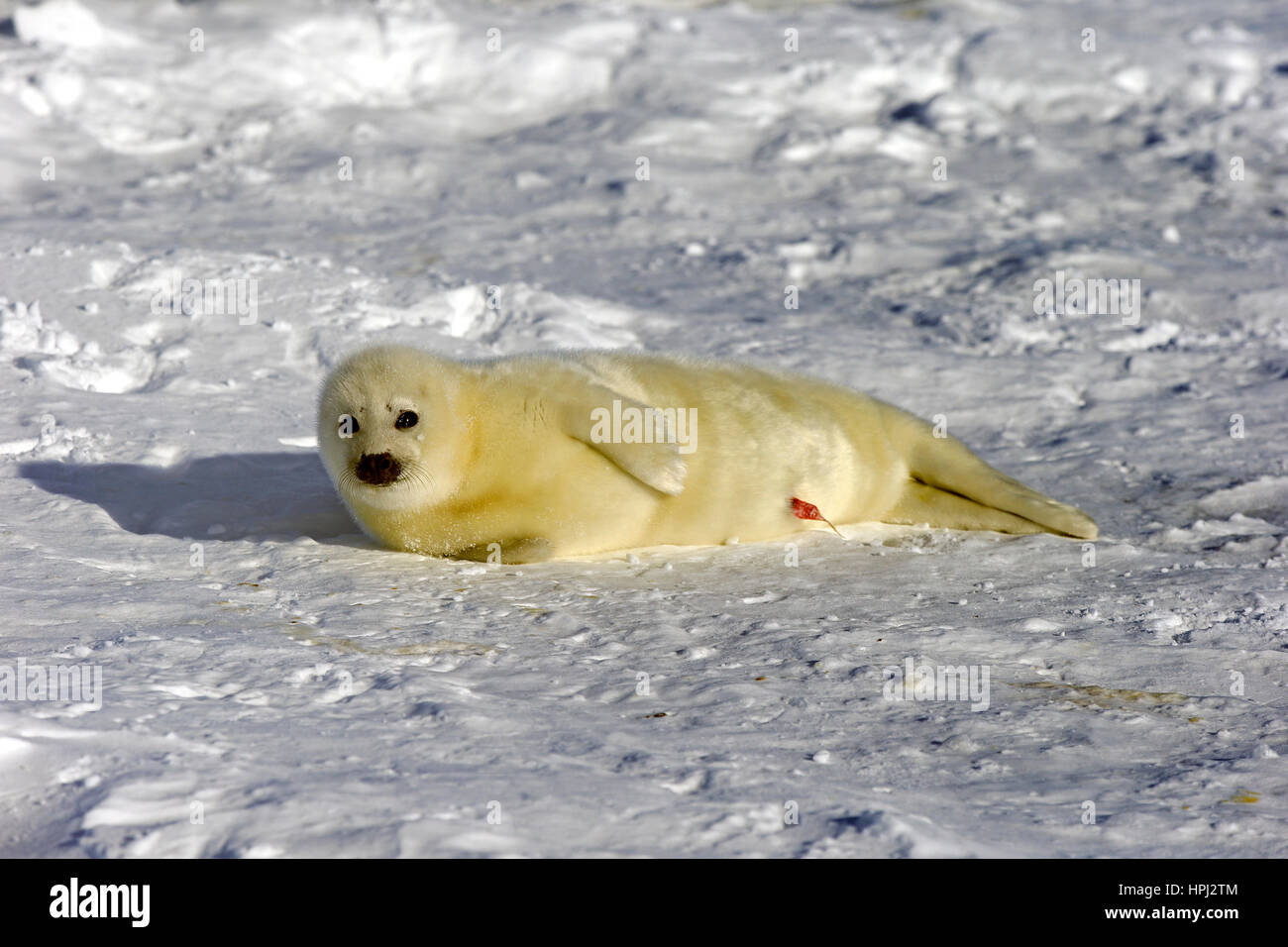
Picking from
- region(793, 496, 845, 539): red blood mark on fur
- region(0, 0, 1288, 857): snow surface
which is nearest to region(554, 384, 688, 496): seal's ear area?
region(0, 0, 1288, 857): snow surface

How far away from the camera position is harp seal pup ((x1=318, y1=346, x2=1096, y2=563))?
357 cm

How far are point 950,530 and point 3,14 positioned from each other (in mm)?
7338

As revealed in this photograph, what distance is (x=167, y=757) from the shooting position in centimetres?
213

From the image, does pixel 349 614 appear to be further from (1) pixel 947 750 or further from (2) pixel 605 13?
(2) pixel 605 13

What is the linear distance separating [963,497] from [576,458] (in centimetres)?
126

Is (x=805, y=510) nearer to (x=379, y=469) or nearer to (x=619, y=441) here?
(x=619, y=441)

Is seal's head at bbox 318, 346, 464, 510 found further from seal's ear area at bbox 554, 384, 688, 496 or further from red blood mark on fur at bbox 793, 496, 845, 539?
red blood mark on fur at bbox 793, 496, 845, 539

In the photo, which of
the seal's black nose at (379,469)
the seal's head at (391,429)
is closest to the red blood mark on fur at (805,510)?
the seal's head at (391,429)

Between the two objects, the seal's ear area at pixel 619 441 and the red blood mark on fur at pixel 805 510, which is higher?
the seal's ear area at pixel 619 441

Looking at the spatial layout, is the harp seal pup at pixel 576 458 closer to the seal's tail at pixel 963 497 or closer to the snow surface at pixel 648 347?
the seal's tail at pixel 963 497

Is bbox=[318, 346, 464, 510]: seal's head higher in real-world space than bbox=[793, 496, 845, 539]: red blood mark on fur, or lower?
higher

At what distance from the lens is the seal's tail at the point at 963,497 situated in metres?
3.93

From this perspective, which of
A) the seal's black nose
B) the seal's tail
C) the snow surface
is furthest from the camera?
the seal's tail

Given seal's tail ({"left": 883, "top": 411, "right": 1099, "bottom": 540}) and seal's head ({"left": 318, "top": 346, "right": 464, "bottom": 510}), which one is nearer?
seal's head ({"left": 318, "top": 346, "right": 464, "bottom": 510})
